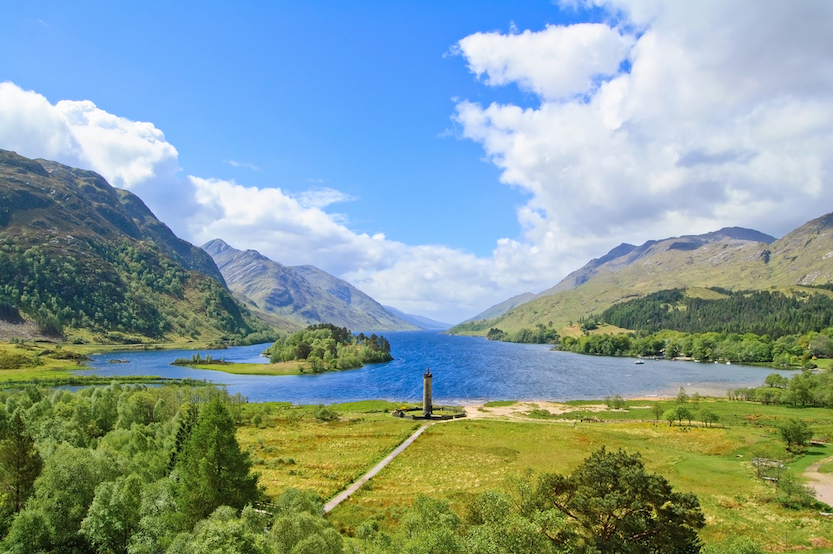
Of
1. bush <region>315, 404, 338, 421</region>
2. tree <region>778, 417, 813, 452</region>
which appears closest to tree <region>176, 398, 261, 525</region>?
bush <region>315, 404, 338, 421</region>

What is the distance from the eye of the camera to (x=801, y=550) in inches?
1319

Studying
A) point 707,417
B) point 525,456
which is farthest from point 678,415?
point 525,456

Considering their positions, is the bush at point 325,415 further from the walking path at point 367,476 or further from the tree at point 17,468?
the tree at point 17,468

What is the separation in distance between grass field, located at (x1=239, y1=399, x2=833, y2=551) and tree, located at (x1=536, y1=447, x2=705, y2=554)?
5.82m

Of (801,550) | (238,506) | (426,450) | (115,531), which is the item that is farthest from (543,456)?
(115,531)

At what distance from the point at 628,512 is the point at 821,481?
43080mm

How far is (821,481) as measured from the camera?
50.8m

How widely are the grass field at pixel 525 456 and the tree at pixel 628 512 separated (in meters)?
5.82

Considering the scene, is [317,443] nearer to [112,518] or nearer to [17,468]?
[17,468]

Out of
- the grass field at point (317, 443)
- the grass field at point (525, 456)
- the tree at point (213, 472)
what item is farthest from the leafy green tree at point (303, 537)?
the grass field at point (317, 443)

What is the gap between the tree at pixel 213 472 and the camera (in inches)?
1248

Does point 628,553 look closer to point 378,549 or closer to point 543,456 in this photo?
point 378,549

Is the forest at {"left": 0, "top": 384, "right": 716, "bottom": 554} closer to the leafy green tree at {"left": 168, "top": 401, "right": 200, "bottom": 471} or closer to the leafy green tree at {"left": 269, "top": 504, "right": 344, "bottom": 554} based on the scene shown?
the leafy green tree at {"left": 269, "top": 504, "right": 344, "bottom": 554}

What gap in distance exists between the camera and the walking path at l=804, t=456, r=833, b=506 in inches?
1789
